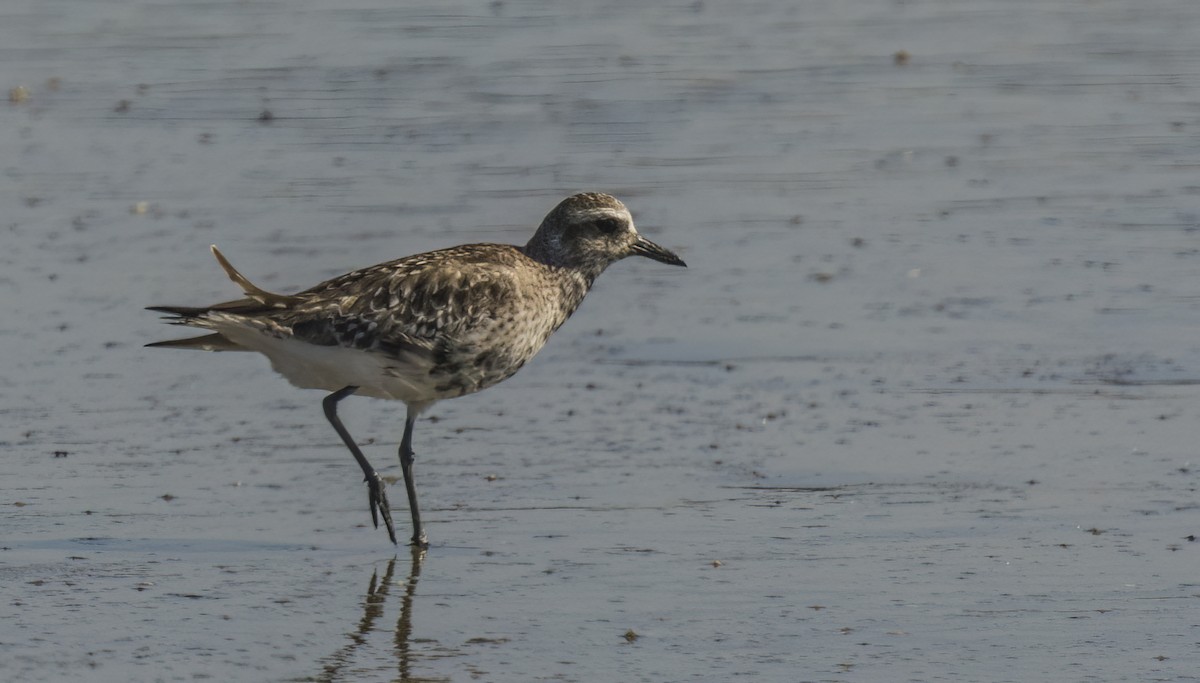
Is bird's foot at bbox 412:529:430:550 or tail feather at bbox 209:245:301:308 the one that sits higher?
tail feather at bbox 209:245:301:308

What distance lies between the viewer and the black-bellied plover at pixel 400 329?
27.1ft

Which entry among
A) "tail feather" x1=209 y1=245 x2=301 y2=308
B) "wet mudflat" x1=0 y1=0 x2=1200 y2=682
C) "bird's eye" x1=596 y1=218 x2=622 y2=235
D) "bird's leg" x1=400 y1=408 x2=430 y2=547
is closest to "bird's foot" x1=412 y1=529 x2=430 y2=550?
"bird's leg" x1=400 y1=408 x2=430 y2=547

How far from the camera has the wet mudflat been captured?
7.05 meters

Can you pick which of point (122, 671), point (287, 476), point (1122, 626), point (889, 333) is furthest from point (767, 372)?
point (122, 671)

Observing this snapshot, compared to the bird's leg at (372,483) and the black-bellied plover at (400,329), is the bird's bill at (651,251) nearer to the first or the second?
the black-bellied plover at (400,329)

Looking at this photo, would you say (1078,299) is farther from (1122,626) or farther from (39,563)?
(39,563)

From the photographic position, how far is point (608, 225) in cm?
899

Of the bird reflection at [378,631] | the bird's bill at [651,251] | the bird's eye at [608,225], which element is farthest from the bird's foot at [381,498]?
the bird's bill at [651,251]

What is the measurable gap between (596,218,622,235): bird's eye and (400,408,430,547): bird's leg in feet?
3.89

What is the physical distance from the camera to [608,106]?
16422 mm

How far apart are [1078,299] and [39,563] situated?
602 centimetres

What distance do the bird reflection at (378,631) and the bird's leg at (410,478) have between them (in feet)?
0.20

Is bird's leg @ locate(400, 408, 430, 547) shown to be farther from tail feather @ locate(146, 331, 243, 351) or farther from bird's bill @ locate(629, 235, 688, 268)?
bird's bill @ locate(629, 235, 688, 268)

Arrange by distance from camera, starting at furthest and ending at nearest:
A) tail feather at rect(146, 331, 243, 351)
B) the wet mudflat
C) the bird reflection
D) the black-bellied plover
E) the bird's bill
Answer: the bird's bill < tail feather at rect(146, 331, 243, 351) < the black-bellied plover < the wet mudflat < the bird reflection
